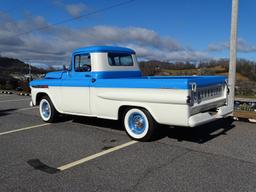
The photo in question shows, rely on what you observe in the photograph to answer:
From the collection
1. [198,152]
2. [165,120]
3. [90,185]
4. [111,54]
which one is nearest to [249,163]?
[198,152]

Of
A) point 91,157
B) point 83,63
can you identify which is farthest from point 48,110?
point 91,157

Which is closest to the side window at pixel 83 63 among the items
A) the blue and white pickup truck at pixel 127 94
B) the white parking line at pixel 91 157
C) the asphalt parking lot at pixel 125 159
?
the blue and white pickup truck at pixel 127 94

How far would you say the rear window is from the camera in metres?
7.00

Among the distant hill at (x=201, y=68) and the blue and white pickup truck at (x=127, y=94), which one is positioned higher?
the distant hill at (x=201, y=68)

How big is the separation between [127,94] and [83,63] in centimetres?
194

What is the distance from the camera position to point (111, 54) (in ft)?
23.1

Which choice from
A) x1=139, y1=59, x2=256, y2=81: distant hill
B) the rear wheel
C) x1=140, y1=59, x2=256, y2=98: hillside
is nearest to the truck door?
the rear wheel

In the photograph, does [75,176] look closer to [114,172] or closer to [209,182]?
[114,172]

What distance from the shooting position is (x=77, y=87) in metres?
6.81

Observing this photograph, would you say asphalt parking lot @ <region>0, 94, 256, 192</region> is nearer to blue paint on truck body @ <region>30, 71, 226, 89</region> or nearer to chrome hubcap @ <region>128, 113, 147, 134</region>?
chrome hubcap @ <region>128, 113, 147, 134</region>

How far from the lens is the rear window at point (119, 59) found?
6999mm

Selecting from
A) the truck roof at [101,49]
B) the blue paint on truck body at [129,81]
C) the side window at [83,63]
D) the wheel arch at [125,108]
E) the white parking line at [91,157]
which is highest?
the truck roof at [101,49]

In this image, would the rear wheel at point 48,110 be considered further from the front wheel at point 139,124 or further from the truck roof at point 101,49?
the front wheel at point 139,124

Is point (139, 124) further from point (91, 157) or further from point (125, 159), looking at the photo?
point (91, 157)
